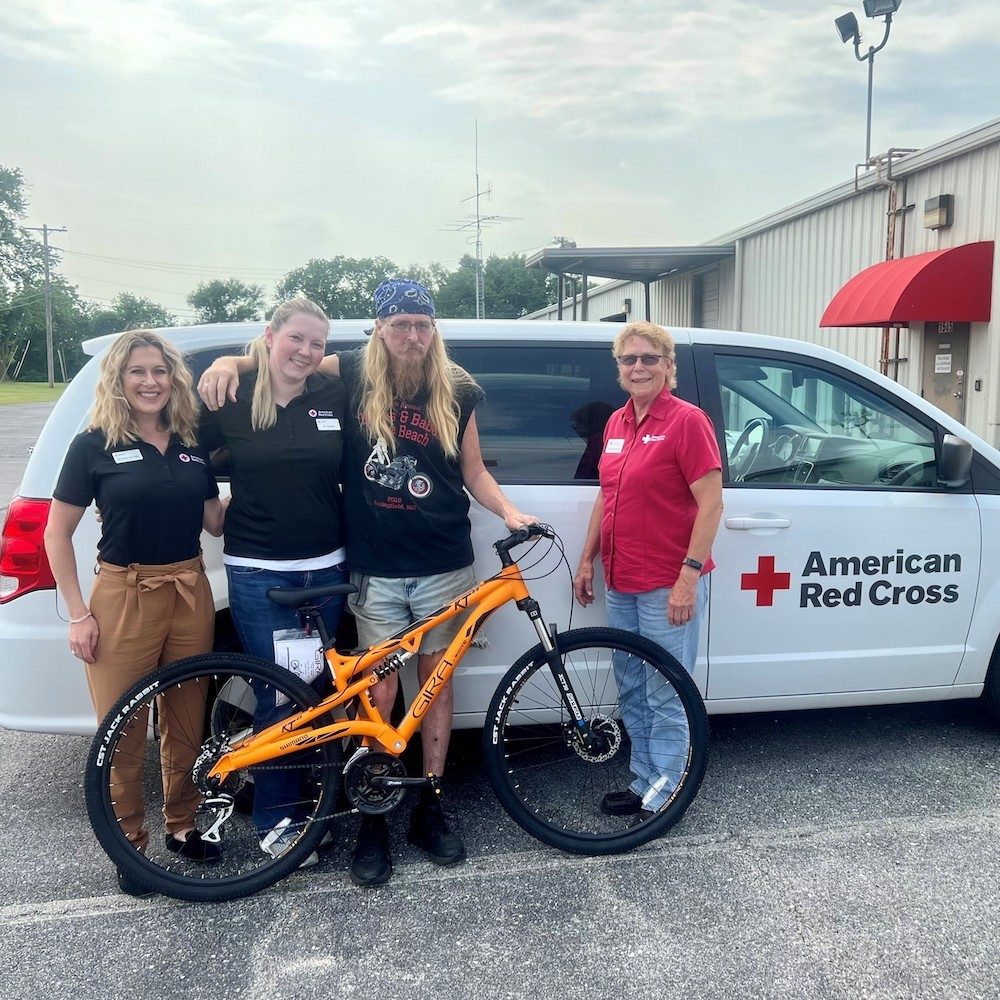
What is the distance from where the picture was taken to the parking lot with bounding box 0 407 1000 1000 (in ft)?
7.88

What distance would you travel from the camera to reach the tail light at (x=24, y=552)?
289cm

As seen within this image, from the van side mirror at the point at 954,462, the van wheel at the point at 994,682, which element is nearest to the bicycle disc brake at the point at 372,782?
the van side mirror at the point at 954,462

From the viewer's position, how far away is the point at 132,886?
279cm

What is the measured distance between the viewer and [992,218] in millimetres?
9477

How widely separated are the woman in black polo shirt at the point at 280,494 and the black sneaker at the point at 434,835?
0.40 metres

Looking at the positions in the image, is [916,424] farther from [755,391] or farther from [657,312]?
[657,312]

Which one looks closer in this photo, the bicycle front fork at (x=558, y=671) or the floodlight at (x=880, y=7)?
the bicycle front fork at (x=558, y=671)

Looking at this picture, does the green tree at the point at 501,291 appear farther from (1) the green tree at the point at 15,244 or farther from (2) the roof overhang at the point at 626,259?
(2) the roof overhang at the point at 626,259

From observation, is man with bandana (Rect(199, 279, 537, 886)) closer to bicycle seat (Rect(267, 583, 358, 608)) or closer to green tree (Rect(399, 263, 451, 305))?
bicycle seat (Rect(267, 583, 358, 608))

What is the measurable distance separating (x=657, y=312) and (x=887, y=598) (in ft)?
54.5

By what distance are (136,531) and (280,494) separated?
0.43 m

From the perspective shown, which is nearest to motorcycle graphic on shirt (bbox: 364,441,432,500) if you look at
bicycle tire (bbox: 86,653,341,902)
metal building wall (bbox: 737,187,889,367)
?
bicycle tire (bbox: 86,653,341,902)

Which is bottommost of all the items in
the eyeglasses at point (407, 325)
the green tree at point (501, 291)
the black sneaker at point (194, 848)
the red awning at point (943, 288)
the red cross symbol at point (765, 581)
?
the black sneaker at point (194, 848)

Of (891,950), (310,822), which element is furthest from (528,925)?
(891,950)
